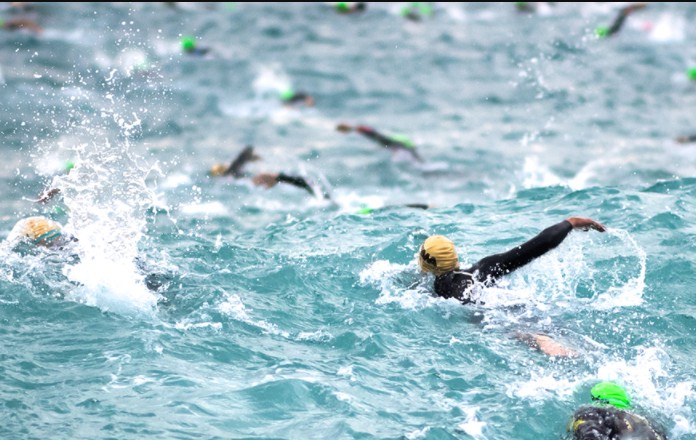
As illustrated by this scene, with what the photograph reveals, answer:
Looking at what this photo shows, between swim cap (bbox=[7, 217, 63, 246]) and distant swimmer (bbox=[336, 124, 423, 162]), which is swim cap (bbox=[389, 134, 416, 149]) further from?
swim cap (bbox=[7, 217, 63, 246])

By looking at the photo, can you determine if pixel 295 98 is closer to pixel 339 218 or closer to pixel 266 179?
pixel 266 179

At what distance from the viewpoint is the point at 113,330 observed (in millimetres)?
8398

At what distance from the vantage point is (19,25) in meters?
22.4

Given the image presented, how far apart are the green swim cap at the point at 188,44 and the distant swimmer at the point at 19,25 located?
4048mm

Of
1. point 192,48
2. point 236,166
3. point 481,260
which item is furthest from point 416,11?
point 481,260

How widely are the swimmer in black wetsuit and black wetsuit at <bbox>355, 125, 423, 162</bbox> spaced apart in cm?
843

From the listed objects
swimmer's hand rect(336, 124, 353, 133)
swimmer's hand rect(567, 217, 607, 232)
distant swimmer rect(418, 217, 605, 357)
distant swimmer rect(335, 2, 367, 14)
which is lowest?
distant swimmer rect(418, 217, 605, 357)

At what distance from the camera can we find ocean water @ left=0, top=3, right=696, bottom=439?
7316 millimetres

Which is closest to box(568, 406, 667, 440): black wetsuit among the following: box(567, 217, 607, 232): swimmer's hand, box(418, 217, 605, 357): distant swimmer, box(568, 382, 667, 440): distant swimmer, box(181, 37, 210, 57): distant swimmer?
box(568, 382, 667, 440): distant swimmer

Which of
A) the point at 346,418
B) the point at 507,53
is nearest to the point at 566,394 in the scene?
the point at 346,418

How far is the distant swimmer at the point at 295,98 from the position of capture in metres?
19.9

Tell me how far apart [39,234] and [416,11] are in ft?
55.2

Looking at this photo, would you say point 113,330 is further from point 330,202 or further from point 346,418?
point 330,202

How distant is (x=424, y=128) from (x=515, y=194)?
5084mm
